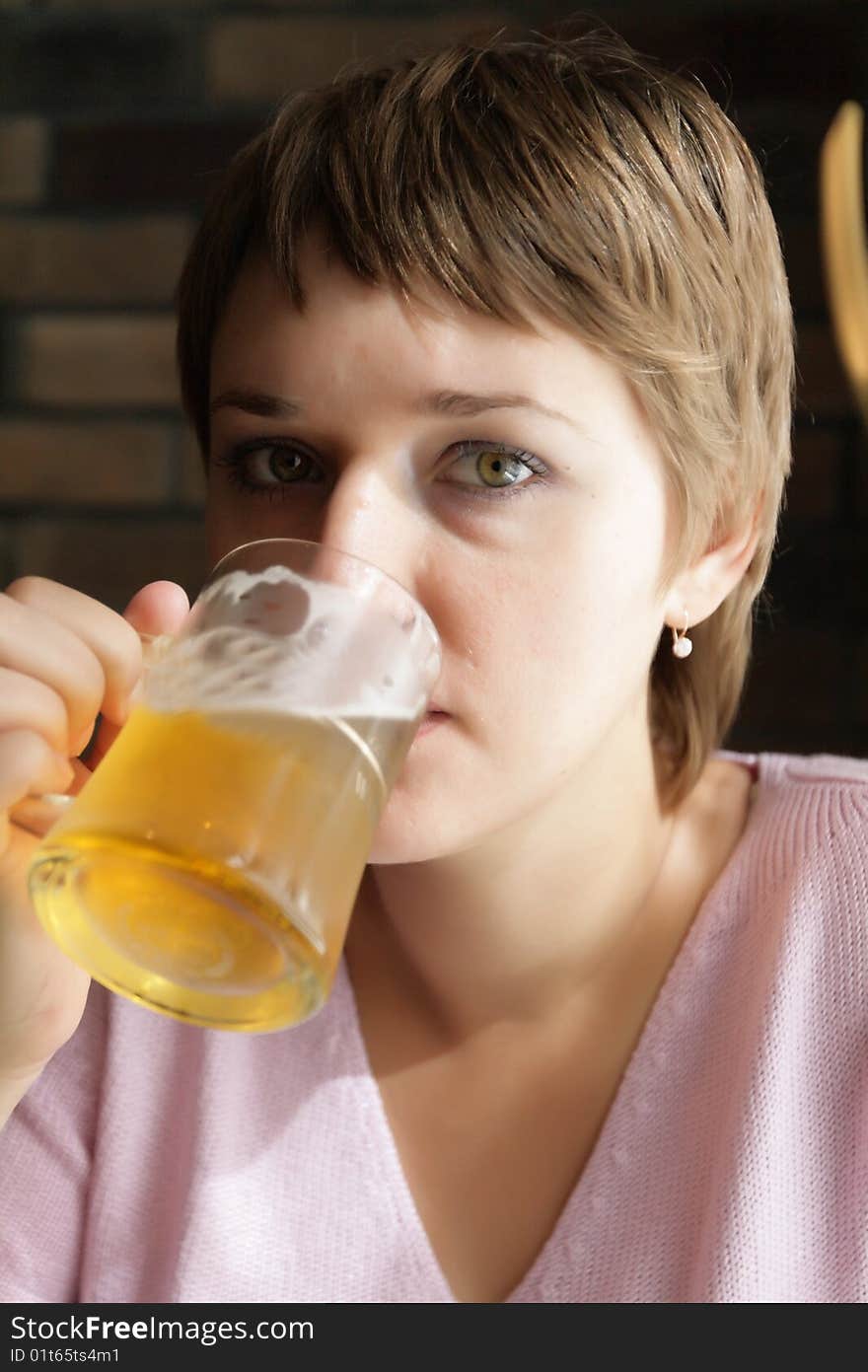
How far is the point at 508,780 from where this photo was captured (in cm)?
102

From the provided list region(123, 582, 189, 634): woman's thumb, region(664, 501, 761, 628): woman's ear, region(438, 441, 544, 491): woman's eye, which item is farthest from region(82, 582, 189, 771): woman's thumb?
region(664, 501, 761, 628): woman's ear

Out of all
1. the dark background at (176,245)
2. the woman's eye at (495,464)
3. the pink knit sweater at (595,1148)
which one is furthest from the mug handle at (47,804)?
the dark background at (176,245)

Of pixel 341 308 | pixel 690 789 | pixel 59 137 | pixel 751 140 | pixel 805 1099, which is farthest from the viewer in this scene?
pixel 59 137

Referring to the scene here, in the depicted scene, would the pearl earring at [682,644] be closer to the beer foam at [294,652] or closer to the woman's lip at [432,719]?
the woman's lip at [432,719]

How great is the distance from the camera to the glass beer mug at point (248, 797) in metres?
0.70

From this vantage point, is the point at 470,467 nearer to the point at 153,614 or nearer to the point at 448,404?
the point at 448,404

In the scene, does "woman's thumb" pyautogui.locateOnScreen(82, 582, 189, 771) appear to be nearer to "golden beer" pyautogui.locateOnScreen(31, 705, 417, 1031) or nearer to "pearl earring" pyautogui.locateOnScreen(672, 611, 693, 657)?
"golden beer" pyautogui.locateOnScreen(31, 705, 417, 1031)

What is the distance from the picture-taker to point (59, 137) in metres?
2.15

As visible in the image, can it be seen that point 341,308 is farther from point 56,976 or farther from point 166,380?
point 166,380

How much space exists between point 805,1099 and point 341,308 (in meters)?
0.67

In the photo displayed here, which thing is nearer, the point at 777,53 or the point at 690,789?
the point at 690,789

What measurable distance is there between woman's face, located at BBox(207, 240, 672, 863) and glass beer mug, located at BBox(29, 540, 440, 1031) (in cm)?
17

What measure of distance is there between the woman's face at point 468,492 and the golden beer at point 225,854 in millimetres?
212
